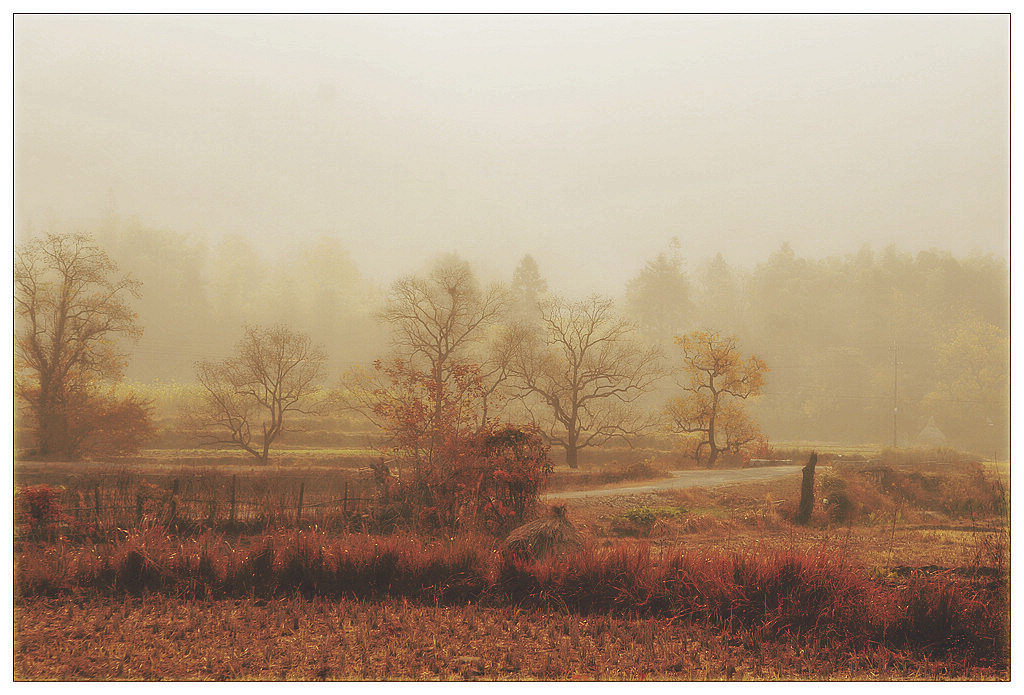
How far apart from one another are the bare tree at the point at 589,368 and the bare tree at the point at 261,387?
8.83 ft

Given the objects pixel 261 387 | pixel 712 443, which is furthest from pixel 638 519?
pixel 261 387

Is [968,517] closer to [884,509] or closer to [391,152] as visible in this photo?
[884,509]

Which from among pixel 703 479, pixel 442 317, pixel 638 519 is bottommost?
pixel 638 519

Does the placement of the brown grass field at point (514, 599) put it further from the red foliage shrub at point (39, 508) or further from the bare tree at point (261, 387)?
the bare tree at point (261, 387)

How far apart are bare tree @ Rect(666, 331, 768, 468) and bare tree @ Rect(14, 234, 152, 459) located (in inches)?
258

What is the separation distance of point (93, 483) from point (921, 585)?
8.48m

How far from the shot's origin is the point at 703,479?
307 inches

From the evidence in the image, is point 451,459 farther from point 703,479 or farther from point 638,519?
point 703,479

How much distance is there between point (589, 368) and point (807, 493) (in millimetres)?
2900

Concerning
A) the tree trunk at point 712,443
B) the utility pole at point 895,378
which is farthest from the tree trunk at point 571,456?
the utility pole at point 895,378

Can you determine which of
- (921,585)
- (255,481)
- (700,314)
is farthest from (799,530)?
(255,481)

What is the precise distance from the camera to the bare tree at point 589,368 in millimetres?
8008

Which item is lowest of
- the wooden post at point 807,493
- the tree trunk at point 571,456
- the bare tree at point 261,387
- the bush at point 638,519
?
the bush at point 638,519

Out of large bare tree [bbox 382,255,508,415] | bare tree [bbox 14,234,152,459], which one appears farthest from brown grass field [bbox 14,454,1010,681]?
large bare tree [bbox 382,255,508,415]
